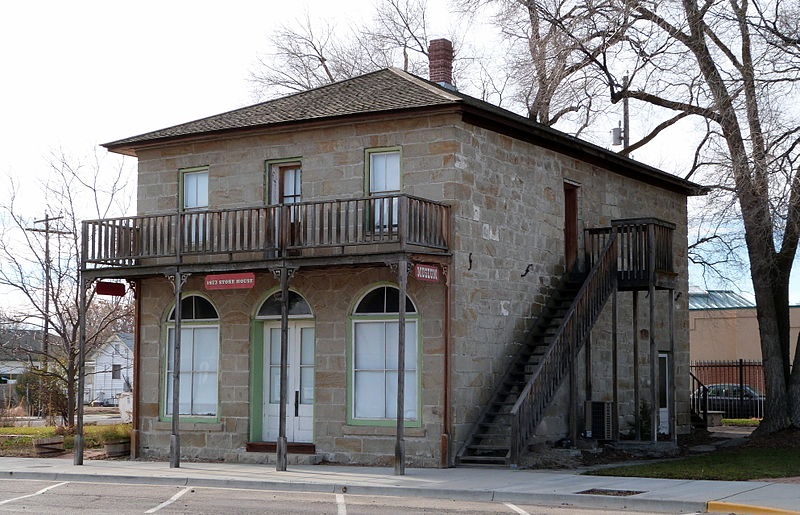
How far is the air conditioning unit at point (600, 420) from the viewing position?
2305 cm

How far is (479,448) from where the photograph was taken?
66.1 ft

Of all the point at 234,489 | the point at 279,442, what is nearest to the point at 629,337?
the point at 279,442

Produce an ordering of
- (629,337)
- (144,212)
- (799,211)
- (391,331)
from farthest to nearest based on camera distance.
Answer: (629,337)
(144,212)
(799,211)
(391,331)

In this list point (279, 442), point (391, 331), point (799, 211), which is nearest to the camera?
point (279, 442)

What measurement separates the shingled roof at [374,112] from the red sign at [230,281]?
3148 mm

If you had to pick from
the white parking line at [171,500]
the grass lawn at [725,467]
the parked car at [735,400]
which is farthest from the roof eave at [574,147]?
the parked car at [735,400]

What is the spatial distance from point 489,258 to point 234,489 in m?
6.94

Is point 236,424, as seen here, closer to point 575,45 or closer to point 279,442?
point 279,442

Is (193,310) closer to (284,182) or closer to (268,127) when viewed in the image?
(284,182)

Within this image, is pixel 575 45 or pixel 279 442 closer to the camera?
pixel 279 442

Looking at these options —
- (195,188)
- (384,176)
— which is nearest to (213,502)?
(384,176)

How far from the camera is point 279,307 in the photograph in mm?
22219

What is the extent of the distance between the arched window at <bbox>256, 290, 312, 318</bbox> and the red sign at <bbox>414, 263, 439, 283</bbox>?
130 inches

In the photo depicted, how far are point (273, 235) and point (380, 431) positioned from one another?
413 cm
